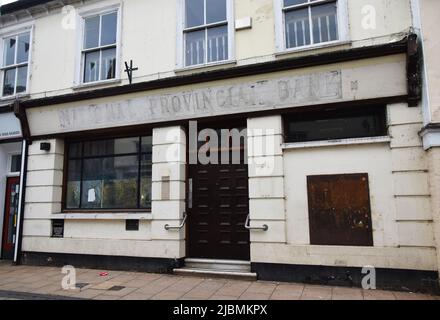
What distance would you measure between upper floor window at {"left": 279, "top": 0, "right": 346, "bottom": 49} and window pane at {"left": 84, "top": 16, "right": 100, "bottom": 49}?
5.00 m

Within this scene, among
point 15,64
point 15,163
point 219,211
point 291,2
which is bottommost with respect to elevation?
point 219,211

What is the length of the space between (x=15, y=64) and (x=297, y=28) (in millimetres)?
8083

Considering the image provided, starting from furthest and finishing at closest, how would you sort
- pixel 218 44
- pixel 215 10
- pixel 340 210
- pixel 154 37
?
pixel 154 37 < pixel 215 10 < pixel 218 44 < pixel 340 210

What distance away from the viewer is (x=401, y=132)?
20.1ft

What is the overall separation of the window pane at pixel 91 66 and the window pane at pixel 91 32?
0.80 feet

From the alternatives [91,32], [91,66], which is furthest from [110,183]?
[91,32]

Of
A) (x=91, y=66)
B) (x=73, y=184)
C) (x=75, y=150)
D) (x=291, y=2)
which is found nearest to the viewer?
(x=291, y=2)

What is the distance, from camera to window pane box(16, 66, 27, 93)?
959 centimetres

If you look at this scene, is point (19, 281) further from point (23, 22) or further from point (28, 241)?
point (23, 22)

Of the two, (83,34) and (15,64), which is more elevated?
(83,34)

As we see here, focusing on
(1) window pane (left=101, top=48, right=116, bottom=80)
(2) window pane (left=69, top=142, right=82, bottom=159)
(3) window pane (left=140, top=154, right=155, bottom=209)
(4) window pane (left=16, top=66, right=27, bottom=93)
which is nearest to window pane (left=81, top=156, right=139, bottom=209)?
(3) window pane (left=140, top=154, right=155, bottom=209)

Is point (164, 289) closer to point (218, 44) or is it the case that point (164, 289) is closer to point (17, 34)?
point (218, 44)

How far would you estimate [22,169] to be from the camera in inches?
355

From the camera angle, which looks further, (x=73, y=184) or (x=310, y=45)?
(x=73, y=184)
